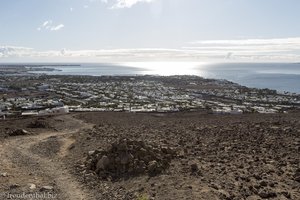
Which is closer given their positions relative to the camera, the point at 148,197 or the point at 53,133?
the point at 148,197

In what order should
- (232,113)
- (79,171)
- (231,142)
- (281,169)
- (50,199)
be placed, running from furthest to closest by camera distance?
1. (232,113)
2. (231,142)
3. (79,171)
4. (281,169)
5. (50,199)

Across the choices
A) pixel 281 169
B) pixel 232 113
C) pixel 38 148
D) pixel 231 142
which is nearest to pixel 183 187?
pixel 281 169

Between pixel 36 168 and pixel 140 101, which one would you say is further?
pixel 140 101

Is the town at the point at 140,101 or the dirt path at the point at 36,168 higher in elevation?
the dirt path at the point at 36,168

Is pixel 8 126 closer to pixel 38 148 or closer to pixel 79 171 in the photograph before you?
pixel 38 148

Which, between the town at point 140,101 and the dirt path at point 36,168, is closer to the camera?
the dirt path at point 36,168

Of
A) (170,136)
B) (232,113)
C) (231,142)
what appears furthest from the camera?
(232,113)

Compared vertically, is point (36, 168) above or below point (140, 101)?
above
